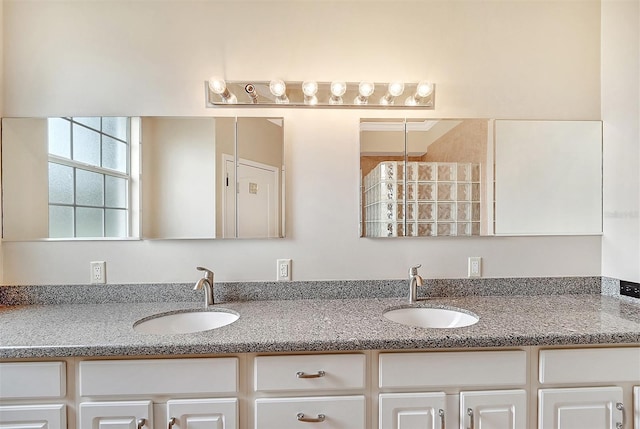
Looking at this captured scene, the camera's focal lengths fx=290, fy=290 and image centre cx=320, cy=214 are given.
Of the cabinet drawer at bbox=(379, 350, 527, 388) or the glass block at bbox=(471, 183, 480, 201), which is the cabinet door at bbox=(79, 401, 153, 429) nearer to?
the cabinet drawer at bbox=(379, 350, 527, 388)

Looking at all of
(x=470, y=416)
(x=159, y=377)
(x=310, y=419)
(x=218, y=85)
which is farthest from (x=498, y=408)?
(x=218, y=85)

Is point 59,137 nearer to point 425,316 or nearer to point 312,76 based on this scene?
point 312,76

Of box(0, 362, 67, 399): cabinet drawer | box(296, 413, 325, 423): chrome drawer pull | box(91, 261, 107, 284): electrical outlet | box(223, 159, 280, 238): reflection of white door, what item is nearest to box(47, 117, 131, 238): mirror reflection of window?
box(91, 261, 107, 284): electrical outlet

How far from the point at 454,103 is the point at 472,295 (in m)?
1.05

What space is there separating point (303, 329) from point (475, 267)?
3.40 feet

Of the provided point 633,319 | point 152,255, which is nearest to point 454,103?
point 633,319

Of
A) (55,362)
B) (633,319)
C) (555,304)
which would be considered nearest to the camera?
(55,362)

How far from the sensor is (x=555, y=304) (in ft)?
4.63

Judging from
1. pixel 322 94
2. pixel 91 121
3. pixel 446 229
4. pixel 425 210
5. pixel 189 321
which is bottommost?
pixel 189 321

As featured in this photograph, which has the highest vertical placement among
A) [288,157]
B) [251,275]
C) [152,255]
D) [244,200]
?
[288,157]

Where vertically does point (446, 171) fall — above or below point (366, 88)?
below

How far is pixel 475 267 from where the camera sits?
5.20ft

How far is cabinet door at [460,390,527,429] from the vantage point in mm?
1064

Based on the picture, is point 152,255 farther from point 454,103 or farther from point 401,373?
point 454,103
